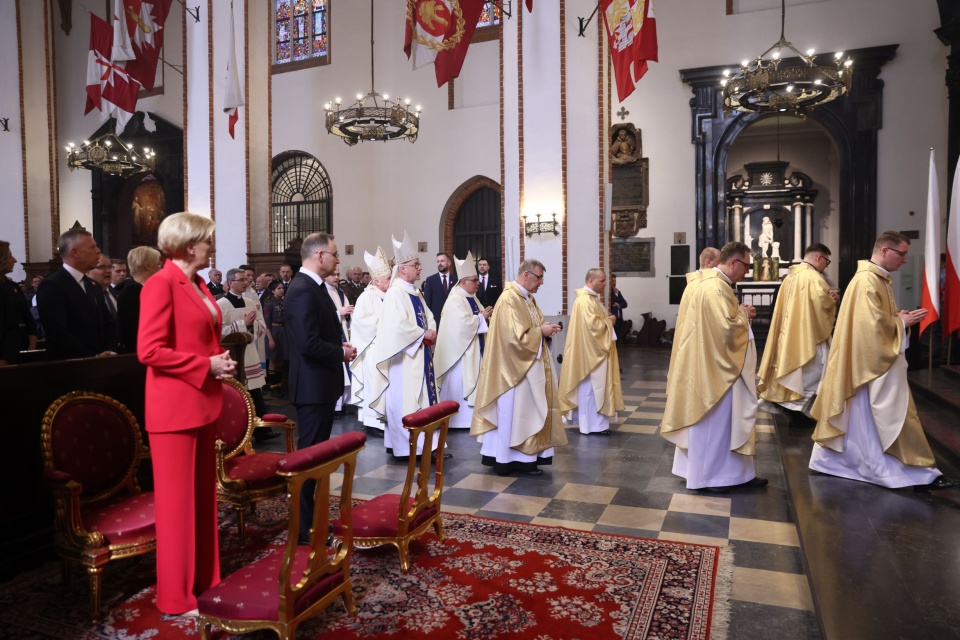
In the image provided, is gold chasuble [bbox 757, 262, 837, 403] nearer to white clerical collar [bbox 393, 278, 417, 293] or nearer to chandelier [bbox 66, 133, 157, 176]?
white clerical collar [bbox 393, 278, 417, 293]

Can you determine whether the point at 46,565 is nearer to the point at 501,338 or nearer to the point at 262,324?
the point at 501,338

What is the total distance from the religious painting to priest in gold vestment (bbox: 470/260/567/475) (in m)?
16.7

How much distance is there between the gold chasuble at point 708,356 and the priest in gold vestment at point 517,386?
1.01m

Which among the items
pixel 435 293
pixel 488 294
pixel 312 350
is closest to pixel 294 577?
pixel 312 350

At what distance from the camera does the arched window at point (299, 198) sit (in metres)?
17.2

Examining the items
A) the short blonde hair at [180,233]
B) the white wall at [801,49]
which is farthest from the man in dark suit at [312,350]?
the white wall at [801,49]

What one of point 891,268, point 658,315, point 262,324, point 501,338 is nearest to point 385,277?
point 262,324

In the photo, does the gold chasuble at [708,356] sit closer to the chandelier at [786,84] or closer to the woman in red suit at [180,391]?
the woman in red suit at [180,391]

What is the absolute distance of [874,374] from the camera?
4574mm

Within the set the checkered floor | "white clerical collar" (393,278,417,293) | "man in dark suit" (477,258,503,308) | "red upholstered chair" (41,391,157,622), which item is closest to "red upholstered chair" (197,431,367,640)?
"red upholstered chair" (41,391,157,622)

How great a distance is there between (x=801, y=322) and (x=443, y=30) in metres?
5.76

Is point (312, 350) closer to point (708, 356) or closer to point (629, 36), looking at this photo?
point (708, 356)

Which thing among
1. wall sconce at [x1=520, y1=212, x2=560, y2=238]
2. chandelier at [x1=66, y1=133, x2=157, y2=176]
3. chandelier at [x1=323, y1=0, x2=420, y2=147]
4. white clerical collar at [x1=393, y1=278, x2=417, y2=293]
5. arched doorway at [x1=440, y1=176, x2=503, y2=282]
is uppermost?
chandelier at [x1=323, y1=0, x2=420, y2=147]

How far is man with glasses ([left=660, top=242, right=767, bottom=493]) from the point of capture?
4.76 meters
